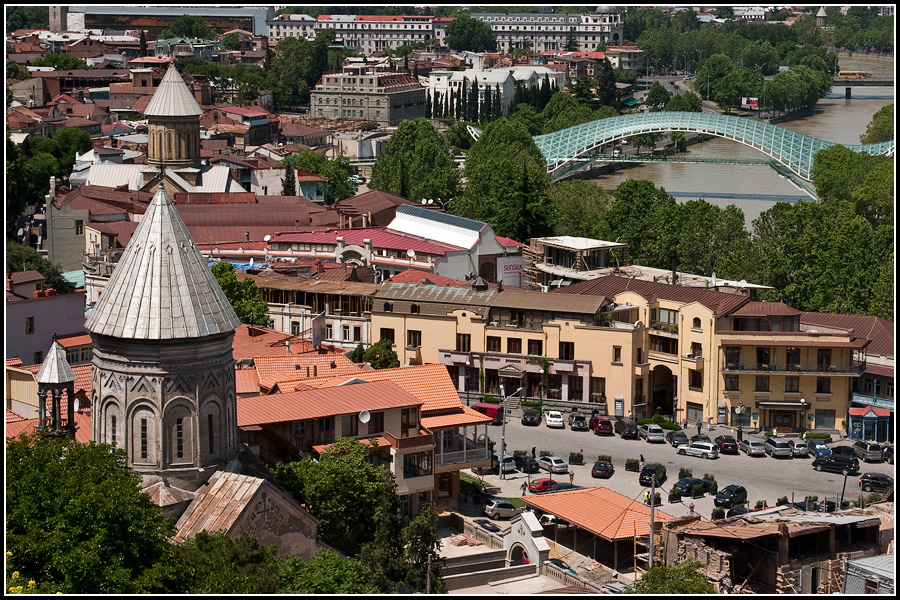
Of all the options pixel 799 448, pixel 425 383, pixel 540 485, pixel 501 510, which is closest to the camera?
pixel 501 510

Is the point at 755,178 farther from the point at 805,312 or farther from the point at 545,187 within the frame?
the point at 805,312

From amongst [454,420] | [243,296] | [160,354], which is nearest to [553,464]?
[454,420]

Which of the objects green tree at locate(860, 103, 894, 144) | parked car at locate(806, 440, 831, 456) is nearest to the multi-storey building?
green tree at locate(860, 103, 894, 144)

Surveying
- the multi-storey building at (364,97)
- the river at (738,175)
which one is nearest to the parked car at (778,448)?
the river at (738,175)

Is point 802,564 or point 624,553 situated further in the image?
point 624,553

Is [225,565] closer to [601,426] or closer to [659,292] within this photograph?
[601,426]

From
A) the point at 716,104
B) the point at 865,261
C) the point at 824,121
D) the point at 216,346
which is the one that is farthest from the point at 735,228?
the point at 716,104
